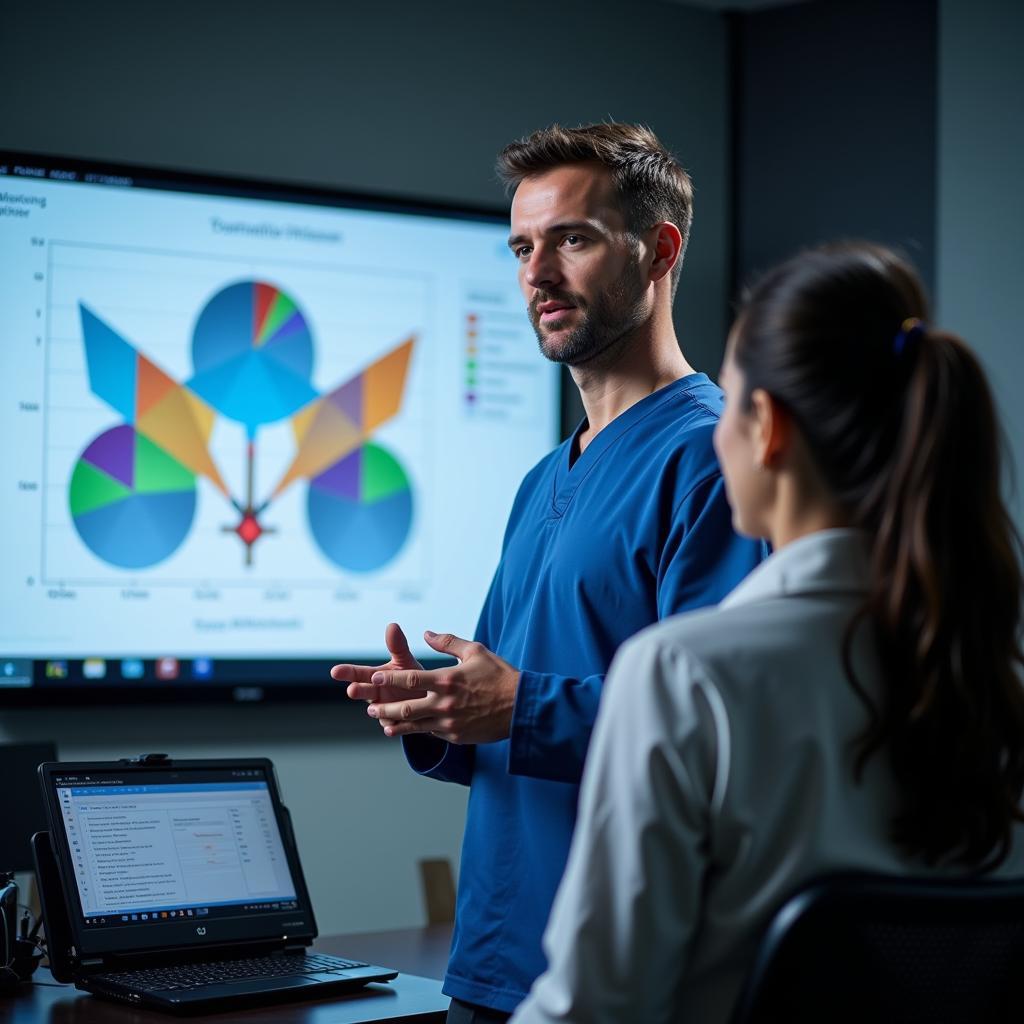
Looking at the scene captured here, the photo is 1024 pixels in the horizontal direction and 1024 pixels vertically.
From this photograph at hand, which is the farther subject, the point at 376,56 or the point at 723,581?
the point at 376,56

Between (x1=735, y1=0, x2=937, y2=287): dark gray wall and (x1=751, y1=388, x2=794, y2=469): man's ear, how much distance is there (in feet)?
8.85

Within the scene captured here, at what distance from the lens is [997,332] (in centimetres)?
360

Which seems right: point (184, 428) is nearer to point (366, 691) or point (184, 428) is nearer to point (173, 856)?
point (173, 856)

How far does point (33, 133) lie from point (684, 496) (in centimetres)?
219

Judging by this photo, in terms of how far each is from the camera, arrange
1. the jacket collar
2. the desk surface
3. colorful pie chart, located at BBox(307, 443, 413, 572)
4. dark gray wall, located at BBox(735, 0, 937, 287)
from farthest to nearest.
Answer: dark gray wall, located at BBox(735, 0, 937, 287) < colorful pie chart, located at BBox(307, 443, 413, 572) < the desk surface < the jacket collar

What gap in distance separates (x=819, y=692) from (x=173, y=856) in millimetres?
1244

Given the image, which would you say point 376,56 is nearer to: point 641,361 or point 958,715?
point 641,361

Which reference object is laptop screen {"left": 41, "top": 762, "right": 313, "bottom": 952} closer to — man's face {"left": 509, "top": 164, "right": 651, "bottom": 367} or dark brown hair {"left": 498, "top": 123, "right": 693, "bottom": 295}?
man's face {"left": 509, "top": 164, "right": 651, "bottom": 367}

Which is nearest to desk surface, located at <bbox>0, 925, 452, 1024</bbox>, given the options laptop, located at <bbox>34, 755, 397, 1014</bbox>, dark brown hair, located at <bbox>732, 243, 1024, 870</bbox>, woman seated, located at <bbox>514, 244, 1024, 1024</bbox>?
laptop, located at <bbox>34, 755, 397, 1014</bbox>

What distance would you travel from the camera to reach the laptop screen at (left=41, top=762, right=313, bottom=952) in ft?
6.32

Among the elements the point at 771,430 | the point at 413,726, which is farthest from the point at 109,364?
the point at 771,430

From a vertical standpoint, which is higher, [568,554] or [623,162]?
[623,162]

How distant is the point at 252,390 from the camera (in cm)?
349

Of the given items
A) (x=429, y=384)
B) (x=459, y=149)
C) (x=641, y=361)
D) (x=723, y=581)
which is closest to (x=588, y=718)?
(x=723, y=581)
